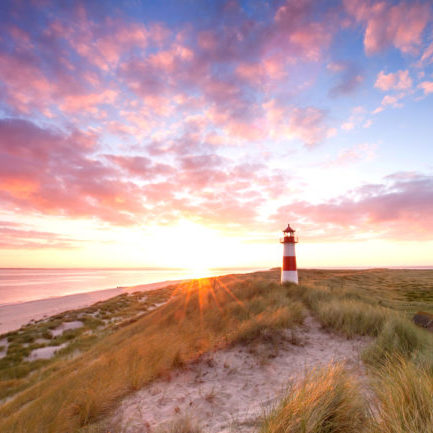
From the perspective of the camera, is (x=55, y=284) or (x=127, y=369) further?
(x=55, y=284)

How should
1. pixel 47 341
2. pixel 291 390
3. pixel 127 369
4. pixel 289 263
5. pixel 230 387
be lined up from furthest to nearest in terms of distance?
pixel 289 263 < pixel 47 341 < pixel 127 369 < pixel 230 387 < pixel 291 390

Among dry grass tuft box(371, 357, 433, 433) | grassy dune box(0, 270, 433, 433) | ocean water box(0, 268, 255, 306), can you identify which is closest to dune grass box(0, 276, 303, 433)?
grassy dune box(0, 270, 433, 433)

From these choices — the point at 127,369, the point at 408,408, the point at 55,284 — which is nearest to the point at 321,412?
the point at 408,408

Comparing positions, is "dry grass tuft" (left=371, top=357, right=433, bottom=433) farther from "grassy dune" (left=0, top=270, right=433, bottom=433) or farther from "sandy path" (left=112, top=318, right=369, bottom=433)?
"sandy path" (left=112, top=318, right=369, bottom=433)

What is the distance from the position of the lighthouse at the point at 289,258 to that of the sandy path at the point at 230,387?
9741mm

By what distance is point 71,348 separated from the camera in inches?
508

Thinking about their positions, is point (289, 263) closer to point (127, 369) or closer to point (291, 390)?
point (127, 369)

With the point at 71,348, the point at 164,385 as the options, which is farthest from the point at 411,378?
the point at 71,348

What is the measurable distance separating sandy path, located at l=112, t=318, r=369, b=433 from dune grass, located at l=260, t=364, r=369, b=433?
2.61 ft

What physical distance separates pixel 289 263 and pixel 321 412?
47.8ft

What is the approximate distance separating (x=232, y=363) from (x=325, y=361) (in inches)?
77.3

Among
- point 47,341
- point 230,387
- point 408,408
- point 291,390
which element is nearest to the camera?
point 408,408

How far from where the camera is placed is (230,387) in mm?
4641

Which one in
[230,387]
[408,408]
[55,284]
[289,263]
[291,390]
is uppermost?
[289,263]
